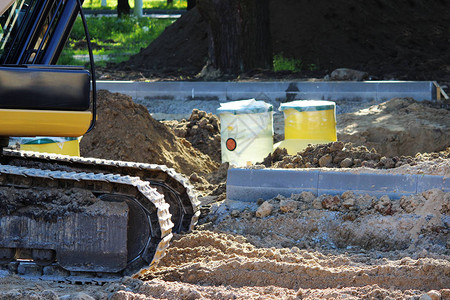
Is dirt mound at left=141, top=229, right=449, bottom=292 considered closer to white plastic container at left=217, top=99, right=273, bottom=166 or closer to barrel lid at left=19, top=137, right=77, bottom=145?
barrel lid at left=19, top=137, right=77, bottom=145

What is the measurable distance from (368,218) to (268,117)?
105 inches

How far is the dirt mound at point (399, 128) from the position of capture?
9.73m

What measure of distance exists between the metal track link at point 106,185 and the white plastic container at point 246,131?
10.5ft

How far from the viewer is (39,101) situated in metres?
5.05

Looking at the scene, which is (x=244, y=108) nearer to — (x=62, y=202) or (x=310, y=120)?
(x=310, y=120)

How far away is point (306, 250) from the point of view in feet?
18.8

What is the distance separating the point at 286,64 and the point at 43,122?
35.7 feet

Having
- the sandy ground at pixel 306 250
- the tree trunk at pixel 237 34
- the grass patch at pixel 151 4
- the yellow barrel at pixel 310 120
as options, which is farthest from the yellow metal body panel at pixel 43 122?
the grass patch at pixel 151 4

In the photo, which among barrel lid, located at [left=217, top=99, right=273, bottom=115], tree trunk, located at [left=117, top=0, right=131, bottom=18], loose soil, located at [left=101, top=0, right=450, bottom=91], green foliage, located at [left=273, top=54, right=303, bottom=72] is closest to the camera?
barrel lid, located at [left=217, top=99, right=273, bottom=115]

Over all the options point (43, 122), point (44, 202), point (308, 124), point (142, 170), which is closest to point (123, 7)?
point (308, 124)

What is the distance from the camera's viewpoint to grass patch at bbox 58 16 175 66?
19766 millimetres

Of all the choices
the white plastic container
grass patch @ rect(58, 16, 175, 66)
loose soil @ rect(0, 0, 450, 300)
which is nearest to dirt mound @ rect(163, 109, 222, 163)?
loose soil @ rect(0, 0, 450, 300)

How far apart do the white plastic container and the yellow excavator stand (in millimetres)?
3188

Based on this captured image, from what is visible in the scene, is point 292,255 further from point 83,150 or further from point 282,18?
point 282,18
